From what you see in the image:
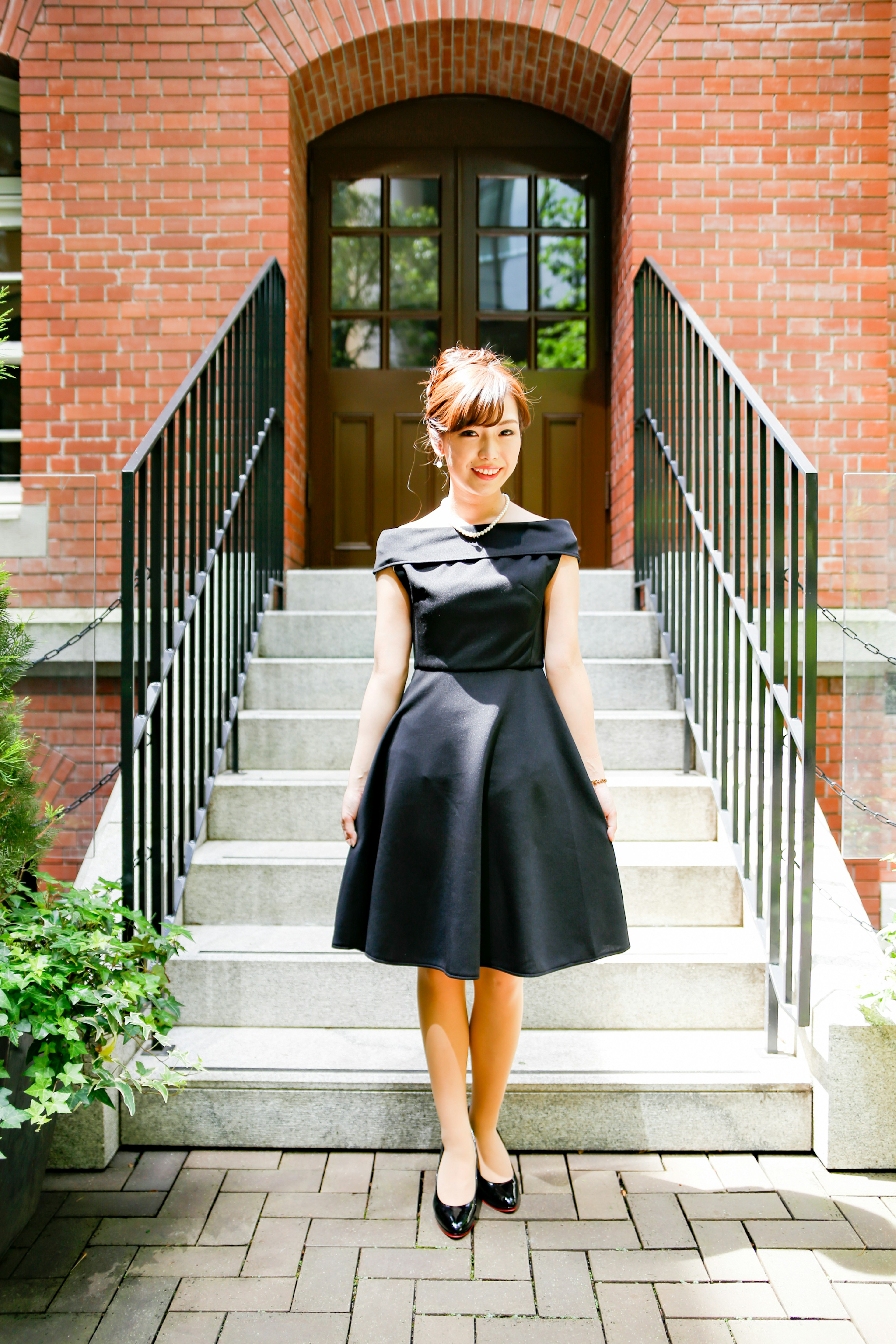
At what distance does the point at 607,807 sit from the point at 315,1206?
3.35 ft

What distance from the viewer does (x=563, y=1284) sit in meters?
1.75

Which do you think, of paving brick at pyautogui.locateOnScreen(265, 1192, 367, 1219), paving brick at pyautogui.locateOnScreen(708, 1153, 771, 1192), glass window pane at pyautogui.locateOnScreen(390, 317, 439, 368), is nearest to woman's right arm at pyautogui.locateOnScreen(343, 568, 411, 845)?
paving brick at pyautogui.locateOnScreen(265, 1192, 367, 1219)

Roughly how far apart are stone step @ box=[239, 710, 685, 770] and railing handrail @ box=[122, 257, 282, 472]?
0.94m

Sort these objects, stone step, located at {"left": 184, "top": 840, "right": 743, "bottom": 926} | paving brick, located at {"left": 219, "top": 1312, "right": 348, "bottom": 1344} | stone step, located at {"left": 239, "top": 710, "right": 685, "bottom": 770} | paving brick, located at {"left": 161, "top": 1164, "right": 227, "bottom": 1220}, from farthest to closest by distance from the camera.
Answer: stone step, located at {"left": 239, "top": 710, "right": 685, "bottom": 770} → stone step, located at {"left": 184, "top": 840, "right": 743, "bottom": 926} → paving brick, located at {"left": 161, "top": 1164, "right": 227, "bottom": 1220} → paving brick, located at {"left": 219, "top": 1312, "right": 348, "bottom": 1344}

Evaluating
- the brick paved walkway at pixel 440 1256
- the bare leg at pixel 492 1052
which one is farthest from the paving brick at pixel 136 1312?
the bare leg at pixel 492 1052

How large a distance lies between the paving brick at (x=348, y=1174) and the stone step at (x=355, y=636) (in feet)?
5.86

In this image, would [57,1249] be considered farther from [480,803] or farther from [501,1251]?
[480,803]

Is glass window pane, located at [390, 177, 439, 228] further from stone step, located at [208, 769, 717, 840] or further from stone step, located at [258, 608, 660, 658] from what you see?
stone step, located at [208, 769, 717, 840]

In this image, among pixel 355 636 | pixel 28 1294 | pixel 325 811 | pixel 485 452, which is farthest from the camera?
pixel 355 636

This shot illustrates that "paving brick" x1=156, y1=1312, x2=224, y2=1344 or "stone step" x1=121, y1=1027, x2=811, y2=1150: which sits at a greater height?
"stone step" x1=121, y1=1027, x2=811, y2=1150

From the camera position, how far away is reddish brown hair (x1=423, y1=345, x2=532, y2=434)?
1817 millimetres

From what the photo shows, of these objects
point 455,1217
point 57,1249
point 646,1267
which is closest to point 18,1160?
point 57,1249

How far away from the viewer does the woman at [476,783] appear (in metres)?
1.83

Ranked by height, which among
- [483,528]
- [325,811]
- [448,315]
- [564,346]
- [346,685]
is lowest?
[325,811]
